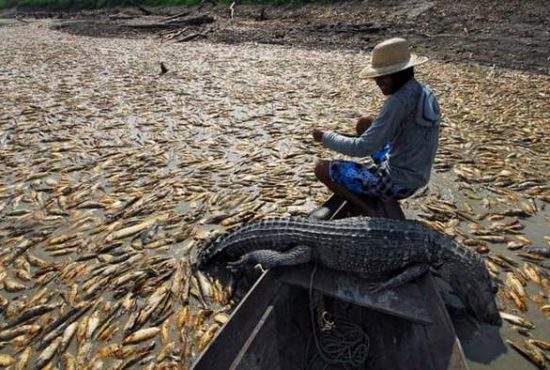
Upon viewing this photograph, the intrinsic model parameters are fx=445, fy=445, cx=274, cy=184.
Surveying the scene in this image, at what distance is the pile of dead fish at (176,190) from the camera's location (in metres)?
4.74

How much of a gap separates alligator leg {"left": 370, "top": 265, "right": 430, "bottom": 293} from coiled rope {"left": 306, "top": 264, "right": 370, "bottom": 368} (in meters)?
0.44

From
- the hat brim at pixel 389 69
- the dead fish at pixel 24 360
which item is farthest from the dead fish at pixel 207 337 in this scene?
the hat brim at pixel 389 69

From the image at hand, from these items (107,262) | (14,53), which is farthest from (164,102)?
(14,53)

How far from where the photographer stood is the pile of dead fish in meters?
4.74

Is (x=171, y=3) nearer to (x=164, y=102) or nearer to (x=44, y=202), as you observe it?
(x=164, y=102)

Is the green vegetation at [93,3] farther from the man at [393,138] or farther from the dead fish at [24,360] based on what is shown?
the dead fish at [24,360]

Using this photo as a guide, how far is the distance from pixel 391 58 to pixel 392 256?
203cm

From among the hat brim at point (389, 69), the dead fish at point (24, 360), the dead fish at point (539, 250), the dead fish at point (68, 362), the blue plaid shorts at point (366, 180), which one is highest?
the hat brim at point (389, 69)

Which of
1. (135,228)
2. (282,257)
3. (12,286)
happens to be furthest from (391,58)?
(12,286)

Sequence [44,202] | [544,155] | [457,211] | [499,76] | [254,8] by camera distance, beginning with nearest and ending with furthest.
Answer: [457,211] → [44,202] → [544,155] → [499,76] → [254,8]

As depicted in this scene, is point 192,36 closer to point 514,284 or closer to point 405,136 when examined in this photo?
point 405,136

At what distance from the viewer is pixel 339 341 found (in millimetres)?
4156

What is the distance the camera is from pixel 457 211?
666 centimetres

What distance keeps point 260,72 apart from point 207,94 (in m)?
3.38
